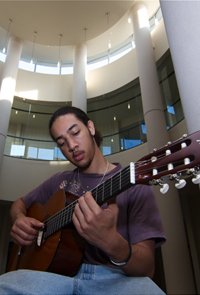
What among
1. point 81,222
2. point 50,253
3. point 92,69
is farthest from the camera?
point 92,69

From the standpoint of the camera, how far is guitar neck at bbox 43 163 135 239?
98 centimetres

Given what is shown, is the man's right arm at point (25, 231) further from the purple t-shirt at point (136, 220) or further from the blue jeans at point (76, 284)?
the blue jeans at point (76, 284)

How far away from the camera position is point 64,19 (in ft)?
25.9

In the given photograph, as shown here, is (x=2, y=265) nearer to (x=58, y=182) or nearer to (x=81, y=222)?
(x=58, y=182)

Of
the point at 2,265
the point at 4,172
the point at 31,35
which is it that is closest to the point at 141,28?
the point at 31,35

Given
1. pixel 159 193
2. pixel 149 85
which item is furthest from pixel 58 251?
pixel 149 85

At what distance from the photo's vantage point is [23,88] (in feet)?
28.8

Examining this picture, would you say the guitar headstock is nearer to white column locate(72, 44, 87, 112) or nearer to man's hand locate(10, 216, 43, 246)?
man's hand locate(10, 216, 43, 246)

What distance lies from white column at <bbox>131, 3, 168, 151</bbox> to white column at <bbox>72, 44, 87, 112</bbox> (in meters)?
2.21

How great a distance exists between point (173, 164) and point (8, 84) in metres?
7.70

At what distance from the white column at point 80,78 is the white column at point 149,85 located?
2208 mm

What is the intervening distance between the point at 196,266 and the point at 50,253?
23.0ft

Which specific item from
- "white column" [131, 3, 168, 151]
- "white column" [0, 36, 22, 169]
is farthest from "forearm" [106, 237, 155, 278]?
"white column" [0, 36, 22, 169]

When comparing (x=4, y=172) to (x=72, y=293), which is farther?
(x=4, y=172)
